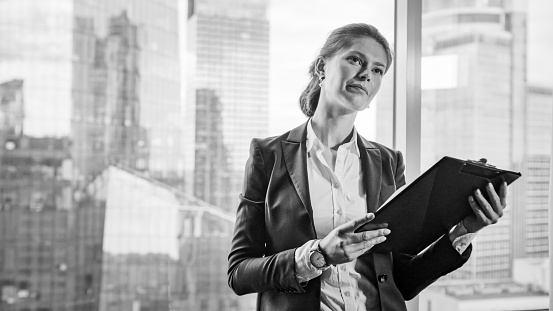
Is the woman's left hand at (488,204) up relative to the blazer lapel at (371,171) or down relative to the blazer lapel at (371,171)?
down

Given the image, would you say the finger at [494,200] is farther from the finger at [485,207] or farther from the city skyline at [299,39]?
the city skyline at [299,39]

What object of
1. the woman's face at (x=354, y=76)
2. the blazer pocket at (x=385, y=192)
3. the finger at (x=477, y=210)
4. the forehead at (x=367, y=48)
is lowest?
the finger at (x=477, y=210)

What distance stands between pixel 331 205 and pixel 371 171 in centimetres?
16

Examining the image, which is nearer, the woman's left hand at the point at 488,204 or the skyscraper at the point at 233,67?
the woman's left hand at the point at 488,204

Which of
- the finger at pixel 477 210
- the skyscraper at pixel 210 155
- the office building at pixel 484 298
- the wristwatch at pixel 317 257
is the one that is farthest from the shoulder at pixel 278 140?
the office building at pixel 484 298

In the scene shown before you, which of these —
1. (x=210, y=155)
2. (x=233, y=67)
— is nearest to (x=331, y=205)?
(x=210, y=155)

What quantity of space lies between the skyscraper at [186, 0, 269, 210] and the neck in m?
0.65

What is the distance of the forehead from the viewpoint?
1452 mm

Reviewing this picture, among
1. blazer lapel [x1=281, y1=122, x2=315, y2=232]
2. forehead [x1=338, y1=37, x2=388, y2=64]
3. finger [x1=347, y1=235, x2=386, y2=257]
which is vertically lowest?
finger [x1=347, y1=235, x2=386, y2=257]

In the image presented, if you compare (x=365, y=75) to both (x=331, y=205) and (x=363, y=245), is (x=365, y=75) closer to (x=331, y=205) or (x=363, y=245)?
(x=331, y=205)

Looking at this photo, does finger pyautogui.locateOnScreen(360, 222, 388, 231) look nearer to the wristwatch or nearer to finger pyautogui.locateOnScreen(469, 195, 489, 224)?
the wristwatch

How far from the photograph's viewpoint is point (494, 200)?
1310 mm

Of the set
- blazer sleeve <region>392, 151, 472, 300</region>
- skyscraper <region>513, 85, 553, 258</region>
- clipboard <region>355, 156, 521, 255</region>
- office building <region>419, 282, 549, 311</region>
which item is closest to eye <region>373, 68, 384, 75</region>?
clipboard <region>355, 156, 521, 255</region>

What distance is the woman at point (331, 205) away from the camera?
1.33 metres
